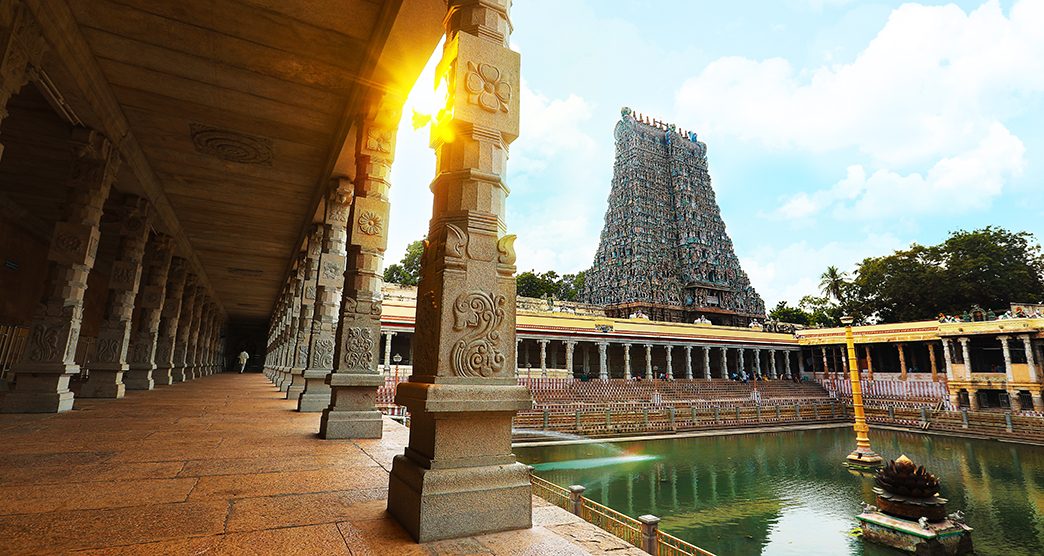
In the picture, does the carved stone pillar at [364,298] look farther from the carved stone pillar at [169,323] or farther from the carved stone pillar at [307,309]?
the carved stone pillar at [169,323]

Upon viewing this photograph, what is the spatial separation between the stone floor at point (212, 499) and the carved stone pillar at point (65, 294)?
5.75ft

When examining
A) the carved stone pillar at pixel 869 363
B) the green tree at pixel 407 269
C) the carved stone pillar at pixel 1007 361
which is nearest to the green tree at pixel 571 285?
the green tree at pixel 407 269

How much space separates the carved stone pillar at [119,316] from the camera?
28.5 feet

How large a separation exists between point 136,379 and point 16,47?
864 cm

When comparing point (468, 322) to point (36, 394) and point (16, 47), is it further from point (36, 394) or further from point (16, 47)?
point (36, 394)

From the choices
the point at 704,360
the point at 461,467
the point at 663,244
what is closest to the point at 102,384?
the point at 461,467

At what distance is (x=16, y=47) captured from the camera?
4680 millimetres

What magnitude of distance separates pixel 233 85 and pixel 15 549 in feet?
20.4

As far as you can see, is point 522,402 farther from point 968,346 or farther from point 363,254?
point 968,346

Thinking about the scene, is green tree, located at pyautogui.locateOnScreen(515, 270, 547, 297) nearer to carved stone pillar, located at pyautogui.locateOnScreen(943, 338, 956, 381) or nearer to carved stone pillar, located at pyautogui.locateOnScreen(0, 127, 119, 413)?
carved stone pillar, located at pyautogui.locateOnScreen(943, 338, 956, 381)

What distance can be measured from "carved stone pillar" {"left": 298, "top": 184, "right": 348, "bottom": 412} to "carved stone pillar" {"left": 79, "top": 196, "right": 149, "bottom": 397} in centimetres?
436

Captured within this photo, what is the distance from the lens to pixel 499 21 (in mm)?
3047

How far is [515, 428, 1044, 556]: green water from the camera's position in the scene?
8805 millimetres

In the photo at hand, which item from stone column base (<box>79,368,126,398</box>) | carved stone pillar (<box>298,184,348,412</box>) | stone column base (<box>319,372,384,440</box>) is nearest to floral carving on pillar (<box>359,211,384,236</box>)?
carved stone pillar (<box>298,184,348,412</box>)
